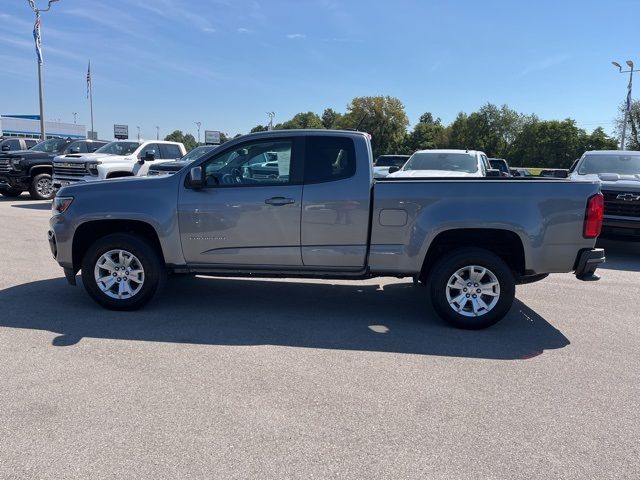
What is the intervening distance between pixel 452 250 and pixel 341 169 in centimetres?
143

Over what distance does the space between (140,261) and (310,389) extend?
2.60 metres

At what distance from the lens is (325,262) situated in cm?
539

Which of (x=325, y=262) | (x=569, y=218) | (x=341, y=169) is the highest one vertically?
(x=341, y=169)

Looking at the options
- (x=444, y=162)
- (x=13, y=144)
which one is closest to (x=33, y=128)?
(x=13, y=144)

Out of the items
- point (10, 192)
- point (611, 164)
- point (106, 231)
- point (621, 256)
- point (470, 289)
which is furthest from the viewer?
point (10, 192)

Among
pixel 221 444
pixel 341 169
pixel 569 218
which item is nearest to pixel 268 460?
pixel 221 444

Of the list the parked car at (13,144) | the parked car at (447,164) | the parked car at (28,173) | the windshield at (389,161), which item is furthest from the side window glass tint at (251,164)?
the parked car at (13,144)

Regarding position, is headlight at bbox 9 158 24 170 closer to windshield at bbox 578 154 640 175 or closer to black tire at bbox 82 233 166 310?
black tire at bbox 82 233 166 310

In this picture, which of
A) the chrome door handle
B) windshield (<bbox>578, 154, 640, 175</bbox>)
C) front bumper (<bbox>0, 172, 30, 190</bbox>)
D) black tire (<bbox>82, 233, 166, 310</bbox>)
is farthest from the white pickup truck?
windshield (<bbox>578, 154, 640, 175</bbox>)

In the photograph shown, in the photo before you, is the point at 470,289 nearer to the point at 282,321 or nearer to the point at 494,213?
the point at 494,213

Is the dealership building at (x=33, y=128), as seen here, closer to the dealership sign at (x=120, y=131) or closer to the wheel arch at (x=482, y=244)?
the dealership sign at (x=120, y=131)

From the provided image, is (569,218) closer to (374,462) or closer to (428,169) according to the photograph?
(374,462)

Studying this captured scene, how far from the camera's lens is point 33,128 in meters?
97.4

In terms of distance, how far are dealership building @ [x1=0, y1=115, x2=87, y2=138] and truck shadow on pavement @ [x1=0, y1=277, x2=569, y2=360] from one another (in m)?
94.5
